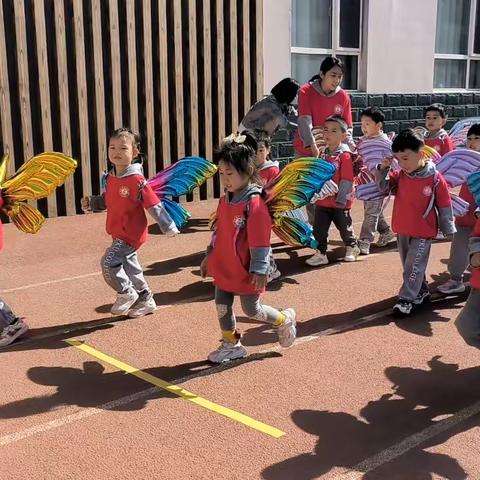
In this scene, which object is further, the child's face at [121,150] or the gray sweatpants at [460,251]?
the gray sweatpants at [460,251]

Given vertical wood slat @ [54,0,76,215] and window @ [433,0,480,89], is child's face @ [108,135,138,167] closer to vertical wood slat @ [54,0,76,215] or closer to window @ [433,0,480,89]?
vertical wood slat @ [54,0,76,215]

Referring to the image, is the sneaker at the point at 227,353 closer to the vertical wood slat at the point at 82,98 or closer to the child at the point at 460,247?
the child at the point at 460,247

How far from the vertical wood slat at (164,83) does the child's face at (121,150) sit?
545cm

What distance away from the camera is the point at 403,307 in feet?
19.4

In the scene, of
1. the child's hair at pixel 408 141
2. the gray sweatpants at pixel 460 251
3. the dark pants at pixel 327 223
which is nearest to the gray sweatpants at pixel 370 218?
the dark pants at pixel 327 223

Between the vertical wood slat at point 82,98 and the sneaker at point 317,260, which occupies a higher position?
the vertical wood slat at point 82,98

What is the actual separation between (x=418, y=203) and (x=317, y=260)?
78.5 inches

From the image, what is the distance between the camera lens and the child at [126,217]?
5.64 metres

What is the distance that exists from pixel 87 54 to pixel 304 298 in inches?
227

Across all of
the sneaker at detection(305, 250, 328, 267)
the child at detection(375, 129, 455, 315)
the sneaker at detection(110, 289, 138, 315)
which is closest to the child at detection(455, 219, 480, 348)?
the child at detection(375, 129, 455, 315)

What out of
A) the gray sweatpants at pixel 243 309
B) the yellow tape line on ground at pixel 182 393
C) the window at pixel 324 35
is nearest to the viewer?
the yellow tape line on ground at pixel 182 393

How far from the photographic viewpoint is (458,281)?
6.61m

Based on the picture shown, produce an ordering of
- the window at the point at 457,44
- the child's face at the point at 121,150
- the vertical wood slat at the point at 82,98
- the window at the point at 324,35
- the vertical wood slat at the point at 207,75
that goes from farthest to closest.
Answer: the window at the point at 457,44, the window at the point at 324,35, the vertical wood slat at the point at 207,75, the vertical wood slat at the point at 82,98, the child's face at the point at 121,150

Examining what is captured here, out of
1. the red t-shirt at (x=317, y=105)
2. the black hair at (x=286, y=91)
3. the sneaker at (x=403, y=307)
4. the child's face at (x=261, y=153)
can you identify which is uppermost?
the black hair at (x=286, y=91)
